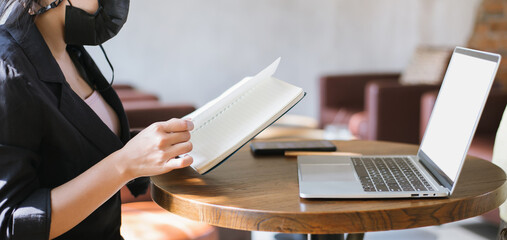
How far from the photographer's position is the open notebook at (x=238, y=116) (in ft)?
3.60

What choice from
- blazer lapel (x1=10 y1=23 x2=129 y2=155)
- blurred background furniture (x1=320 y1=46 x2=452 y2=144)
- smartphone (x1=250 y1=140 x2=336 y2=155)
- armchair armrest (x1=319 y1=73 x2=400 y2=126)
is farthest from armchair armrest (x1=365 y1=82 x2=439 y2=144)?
blazer lapel (x1=10 y1=23 x2=129 y2=155)

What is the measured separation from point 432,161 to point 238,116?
0.40 m

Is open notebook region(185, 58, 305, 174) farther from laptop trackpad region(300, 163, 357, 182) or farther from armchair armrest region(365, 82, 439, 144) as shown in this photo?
armchair armrest region(365, 82, 439, 144)

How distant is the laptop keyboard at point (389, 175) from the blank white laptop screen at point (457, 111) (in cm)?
5

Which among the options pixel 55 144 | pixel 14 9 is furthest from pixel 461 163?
pixel 14 9

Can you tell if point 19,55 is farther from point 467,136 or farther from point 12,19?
point 467,136

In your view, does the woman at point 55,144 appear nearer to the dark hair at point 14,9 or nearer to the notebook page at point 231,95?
the dark hair at point 14,9

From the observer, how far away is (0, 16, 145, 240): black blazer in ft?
3.00

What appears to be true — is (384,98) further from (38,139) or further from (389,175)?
(38,139)

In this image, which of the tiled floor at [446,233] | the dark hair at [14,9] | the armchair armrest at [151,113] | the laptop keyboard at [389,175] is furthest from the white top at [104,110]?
the tiled floor at [446,233]

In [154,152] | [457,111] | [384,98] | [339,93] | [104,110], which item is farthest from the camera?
[339,93]

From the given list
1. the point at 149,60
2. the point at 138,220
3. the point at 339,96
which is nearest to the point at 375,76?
the point at 339,96

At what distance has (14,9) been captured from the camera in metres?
1.02

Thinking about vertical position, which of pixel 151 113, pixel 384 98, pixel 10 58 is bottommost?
pixel 384 98
